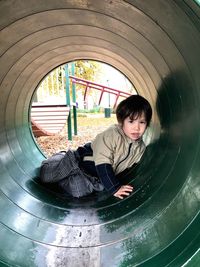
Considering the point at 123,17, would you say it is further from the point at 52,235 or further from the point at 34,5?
the point at 52,235

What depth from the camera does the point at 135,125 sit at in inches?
100

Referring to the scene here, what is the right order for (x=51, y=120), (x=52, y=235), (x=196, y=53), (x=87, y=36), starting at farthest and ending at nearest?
(x=51, y=120) → (x=87, y=36) → (x=52, y=235) → (x=196, y=53)

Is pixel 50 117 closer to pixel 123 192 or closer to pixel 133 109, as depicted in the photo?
pixel 133 109

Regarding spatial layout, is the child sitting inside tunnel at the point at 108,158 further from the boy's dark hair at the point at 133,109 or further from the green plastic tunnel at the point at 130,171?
the green plastic tunnel at the point at 130,171

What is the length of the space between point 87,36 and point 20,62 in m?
0.59

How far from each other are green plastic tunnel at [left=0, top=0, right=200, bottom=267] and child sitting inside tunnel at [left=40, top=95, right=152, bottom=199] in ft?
0.37

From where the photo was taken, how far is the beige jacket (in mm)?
2572

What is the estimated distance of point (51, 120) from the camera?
22.5 feet

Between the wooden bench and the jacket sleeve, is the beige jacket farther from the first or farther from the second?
the wooden bench

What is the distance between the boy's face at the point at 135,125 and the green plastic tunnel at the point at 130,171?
0.54 feet

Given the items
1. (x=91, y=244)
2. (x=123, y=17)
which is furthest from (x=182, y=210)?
(x=123, y=17)

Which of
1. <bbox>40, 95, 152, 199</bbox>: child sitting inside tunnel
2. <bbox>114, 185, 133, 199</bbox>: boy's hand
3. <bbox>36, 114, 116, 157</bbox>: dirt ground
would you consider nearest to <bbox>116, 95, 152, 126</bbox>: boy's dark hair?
<bbox>40, 95, 152, 199</bbox>: child sitting inside tunnel

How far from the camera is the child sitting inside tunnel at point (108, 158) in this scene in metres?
2.54

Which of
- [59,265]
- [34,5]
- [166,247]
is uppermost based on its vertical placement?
[34,5]
